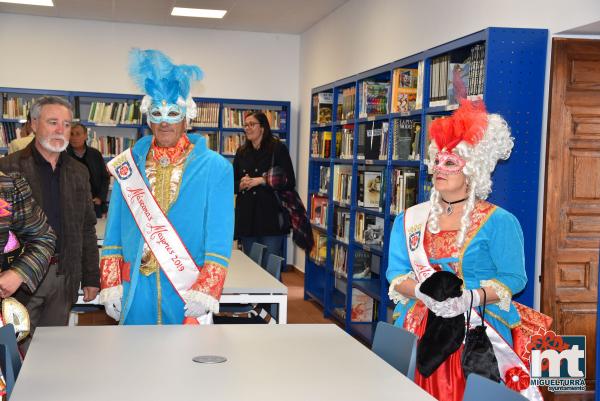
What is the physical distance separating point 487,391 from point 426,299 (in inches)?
35.0

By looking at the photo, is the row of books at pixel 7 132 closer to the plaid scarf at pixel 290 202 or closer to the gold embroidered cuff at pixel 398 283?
the plaid scarf at pixel 290 202

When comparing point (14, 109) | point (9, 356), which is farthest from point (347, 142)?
point (9, 356)

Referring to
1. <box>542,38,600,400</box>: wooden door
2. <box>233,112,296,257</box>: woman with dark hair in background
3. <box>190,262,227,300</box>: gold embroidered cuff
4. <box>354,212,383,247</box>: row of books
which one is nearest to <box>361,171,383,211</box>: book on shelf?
<box>354,212,383,247</box>: row of books

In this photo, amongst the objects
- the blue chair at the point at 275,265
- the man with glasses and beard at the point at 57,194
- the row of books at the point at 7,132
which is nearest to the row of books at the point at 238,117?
the row of books at the point at 7,132

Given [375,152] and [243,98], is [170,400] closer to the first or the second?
[375,152]

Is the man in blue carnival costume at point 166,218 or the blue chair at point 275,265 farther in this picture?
the blue chair at point 275,265

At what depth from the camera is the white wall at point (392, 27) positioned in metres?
3.88

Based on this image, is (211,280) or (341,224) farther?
(341,224)

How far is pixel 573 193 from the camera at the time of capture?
396 centimetres

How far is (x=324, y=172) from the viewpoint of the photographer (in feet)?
24.2

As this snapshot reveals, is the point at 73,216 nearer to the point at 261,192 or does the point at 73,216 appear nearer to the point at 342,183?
the point at 261,192

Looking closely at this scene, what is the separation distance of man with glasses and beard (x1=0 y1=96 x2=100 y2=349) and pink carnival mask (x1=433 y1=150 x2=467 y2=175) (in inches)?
64.2

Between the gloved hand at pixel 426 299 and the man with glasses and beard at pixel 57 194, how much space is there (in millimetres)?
1548

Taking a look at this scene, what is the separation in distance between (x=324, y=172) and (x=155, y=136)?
456 centimetres
